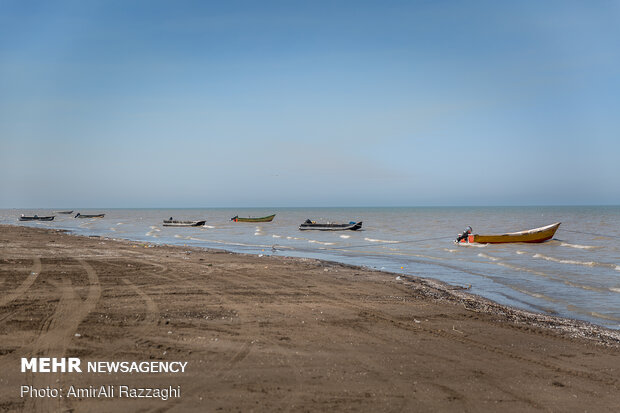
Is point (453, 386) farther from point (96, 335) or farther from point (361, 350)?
point (96, 335)

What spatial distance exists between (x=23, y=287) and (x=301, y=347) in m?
9.13

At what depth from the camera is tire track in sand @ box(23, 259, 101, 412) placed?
17.5 feet

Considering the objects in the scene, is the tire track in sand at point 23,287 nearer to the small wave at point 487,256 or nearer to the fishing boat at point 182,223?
the small wave at point 487,256

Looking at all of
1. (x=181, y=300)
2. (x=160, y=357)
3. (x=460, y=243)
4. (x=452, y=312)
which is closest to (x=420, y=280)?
(x=452, y=312)

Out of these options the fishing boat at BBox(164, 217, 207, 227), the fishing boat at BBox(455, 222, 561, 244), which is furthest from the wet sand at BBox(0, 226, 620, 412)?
the fishing boat at BBox(164, 217, 207, 227)

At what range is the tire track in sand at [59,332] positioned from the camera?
17.5 feet

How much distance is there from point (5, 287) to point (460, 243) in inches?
1300

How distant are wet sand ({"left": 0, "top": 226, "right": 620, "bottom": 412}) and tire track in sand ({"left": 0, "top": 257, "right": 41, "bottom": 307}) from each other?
11cm

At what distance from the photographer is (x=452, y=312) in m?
11.2

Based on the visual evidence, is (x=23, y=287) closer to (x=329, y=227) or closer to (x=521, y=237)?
(x=521, y=237)

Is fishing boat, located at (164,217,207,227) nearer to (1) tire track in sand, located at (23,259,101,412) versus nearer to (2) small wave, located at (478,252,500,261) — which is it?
(2) small wave, located at (478,252,500,261)

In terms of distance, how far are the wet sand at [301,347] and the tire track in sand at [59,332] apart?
27 mm

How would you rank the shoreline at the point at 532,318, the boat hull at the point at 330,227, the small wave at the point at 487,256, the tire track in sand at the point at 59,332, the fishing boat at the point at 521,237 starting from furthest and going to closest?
the boat hull at the point at 330,227 < the fishing boat at the point at 521,237 < the small wave at the point at 487,256 < the shoreline at the point at 532,318 < the tire track in sand at the point at 59,332

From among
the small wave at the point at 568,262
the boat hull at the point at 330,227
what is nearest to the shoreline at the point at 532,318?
the small wave at the point at 568,262
